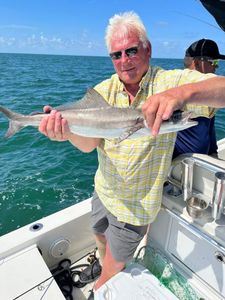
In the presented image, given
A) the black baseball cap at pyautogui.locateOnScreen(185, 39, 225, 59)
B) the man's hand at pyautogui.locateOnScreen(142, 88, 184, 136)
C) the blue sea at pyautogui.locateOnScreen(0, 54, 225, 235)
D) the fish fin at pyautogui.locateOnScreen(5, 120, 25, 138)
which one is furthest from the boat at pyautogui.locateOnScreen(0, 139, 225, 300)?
the blue sea at pyautogui.locateOnScreen(0, 54, 225, 235)

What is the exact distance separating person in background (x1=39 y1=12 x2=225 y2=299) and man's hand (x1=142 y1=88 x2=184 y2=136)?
0.34 metres

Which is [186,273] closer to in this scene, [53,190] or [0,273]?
[0,273]

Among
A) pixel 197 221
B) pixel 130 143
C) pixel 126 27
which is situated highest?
pixel 126 27

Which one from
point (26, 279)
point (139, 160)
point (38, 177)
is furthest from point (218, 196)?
point (38, 177)

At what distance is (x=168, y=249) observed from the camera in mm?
2881

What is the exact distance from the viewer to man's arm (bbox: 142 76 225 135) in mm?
1732

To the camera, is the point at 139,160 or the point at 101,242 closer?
the point at 139,160

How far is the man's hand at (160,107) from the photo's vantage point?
172 cm

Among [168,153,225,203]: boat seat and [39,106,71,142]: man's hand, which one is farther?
[168,153,225,203]: boat seat

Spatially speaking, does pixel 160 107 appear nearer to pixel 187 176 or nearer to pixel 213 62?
pixel 187 176

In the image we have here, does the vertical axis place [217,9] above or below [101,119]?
above

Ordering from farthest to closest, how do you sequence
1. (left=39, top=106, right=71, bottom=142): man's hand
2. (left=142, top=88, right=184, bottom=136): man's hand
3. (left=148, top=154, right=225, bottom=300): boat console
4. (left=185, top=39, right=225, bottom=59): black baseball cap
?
1. (left=185, top=39, right=225, bottom=59): black baseball cap
2. (left=148, top=154, right=225, bottom=300): boat console
3. (left=39, top=106, right=71, bottom=142): man's hand
4. (left=142, top=88, right=184, bottom=136): man's hand

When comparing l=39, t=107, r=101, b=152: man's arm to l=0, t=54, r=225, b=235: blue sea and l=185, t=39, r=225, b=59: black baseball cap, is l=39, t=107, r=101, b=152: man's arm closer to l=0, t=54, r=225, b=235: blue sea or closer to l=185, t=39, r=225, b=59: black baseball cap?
l=0, t=54, r=225, b=235: blue sea

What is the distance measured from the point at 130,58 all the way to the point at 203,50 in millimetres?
1995
